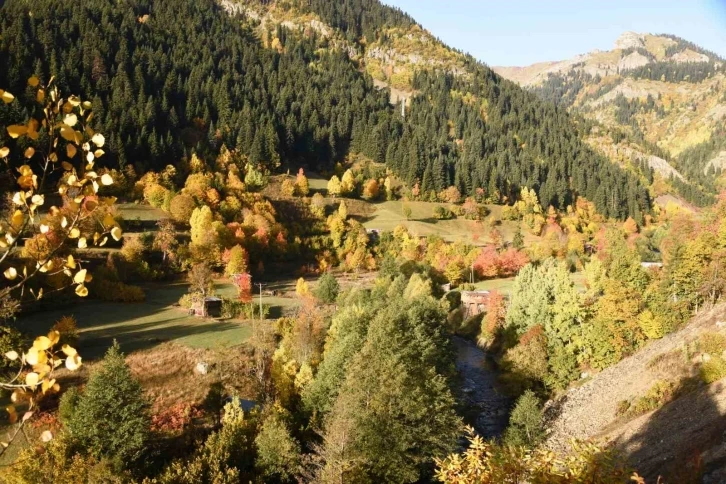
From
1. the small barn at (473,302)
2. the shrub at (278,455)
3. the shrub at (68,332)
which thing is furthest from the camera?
the small barn at (473,302)

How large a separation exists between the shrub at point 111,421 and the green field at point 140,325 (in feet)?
52.0

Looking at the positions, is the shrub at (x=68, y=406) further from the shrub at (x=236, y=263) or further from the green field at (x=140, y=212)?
the green field at (x=140, y=212)

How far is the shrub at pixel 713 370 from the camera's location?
102ft

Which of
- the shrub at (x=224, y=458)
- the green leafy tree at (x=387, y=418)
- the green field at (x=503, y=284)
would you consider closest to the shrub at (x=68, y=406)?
the shrub at (x=224, y=458)

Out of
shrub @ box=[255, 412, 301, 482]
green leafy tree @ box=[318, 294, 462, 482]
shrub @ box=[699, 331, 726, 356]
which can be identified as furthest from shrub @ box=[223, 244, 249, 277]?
shrub @ box=[699, 331, 726, 356]

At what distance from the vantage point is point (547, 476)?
7.92 meters

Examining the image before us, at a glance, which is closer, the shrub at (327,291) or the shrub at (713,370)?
the shrub at (713,370)

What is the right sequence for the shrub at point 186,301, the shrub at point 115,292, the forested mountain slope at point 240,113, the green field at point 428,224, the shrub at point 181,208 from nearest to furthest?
the shrub at point 186,301 < the shrub at point 115,292 < the shrub at point 181,208 < the green field at point 428,224 < the forested mountain slope at point 240,113

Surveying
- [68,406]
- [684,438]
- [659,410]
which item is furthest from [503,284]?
[68,406]

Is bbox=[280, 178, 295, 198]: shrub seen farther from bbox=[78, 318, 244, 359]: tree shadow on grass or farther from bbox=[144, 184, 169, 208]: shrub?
bbox=[78, 318, 244, 359]: tree shadow on grass

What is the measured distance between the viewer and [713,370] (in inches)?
1243

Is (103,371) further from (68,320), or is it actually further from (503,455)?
(503,455)

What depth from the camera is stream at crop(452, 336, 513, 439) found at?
37688mm

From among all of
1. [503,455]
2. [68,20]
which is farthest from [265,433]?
[68,20]
